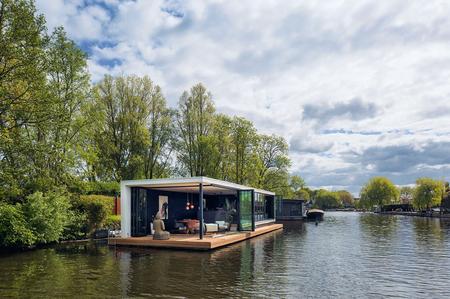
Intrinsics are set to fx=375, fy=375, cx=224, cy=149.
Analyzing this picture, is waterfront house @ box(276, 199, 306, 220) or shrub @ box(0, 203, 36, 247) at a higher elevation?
shrub @ box(0, 203, 36, 247)

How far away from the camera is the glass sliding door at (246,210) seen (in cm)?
2515

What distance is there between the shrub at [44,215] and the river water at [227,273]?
87cm

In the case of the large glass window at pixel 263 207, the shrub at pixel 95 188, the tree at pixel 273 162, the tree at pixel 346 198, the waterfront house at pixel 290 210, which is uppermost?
the tree at pixel 273 162

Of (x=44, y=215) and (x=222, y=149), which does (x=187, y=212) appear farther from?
(x=222, y=149)

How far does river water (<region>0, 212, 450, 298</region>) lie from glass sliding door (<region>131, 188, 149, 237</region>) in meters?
2.45

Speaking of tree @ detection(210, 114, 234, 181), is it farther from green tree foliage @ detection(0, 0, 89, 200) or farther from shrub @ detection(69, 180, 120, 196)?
green tree foliage @ detection(0, 0, 89, 200)

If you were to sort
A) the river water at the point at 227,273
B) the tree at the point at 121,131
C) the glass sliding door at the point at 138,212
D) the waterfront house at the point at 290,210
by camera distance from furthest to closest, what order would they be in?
the waterfront house at the point at 290,210 < the tree at the point at 121,131 < the glass sliding door at the point at 138,212 < the river water at the point at 227,273

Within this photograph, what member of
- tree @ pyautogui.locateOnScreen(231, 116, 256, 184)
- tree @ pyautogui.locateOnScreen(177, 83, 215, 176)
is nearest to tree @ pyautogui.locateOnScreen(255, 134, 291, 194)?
tree @ pyautogui.locateOnScreen(231, 116, 256, 184)

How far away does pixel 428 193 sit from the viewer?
246ft

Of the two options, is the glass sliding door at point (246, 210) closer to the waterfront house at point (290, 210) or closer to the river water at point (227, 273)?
the river water at point (227, 273)

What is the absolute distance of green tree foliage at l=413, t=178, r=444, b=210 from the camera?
74.8m

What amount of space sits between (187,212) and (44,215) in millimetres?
11400

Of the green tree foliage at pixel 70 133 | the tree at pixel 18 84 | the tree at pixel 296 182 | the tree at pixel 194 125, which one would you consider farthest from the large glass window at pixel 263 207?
the tree at pixel 296 182

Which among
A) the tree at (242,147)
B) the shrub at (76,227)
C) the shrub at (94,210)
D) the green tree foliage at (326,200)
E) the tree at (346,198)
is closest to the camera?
the shrub at (76,227)
